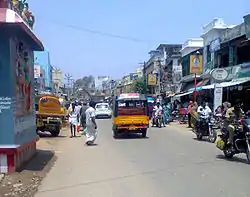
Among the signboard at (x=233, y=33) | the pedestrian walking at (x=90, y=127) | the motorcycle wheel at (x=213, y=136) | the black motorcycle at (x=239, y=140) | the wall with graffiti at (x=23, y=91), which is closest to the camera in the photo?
the wall with graffiti at (x=23, y=91)

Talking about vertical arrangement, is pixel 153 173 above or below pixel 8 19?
below

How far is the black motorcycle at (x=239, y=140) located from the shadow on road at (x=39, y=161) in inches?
211

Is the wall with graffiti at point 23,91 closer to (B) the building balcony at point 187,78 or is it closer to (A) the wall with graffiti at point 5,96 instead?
(A) the wall with graffiti at point 5,96

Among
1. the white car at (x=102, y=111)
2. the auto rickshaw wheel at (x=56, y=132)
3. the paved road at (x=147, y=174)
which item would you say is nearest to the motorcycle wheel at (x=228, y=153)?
the paved road at (x=147, y=174)

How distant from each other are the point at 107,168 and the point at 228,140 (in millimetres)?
3724

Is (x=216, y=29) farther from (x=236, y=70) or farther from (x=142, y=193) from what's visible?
(x=142, y=193)

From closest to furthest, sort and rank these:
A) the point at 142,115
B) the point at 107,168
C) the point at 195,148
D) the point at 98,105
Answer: the point at 107,168 < the point at 195,148 < the point at 142,115 < the point at 98,105

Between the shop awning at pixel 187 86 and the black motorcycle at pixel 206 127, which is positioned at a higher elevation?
the shop awning at pixel 187 86

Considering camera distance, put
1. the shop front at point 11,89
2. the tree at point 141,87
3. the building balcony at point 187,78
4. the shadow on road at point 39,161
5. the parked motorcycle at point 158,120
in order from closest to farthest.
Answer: the shop front at point 11,89 < the shadow on road at point 39,161 < the parked motorcycle at point 158,120 < the building balcony at point 187,78 < the tree at point 141,87

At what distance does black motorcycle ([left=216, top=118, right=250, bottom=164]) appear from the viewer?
10.0m

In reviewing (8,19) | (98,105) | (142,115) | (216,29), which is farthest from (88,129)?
(98,105)

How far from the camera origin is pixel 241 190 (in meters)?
6.97

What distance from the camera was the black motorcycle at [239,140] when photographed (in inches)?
396

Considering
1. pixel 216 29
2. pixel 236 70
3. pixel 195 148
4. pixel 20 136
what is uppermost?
pixel 216 29
